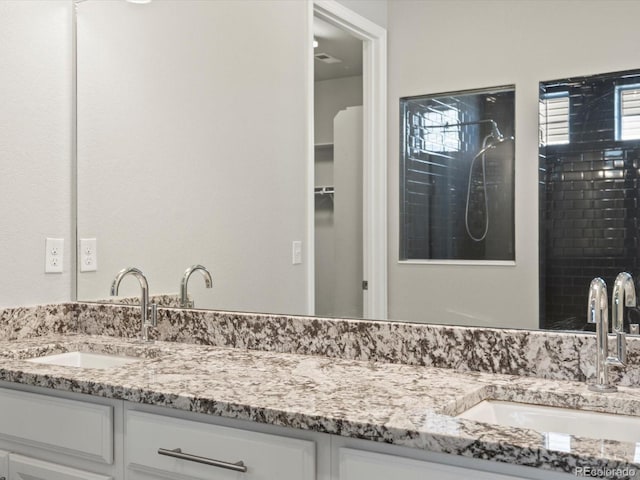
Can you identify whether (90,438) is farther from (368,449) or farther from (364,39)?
(364,39)

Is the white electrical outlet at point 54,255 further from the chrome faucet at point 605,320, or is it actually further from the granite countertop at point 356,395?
the chrome faucet at point 605,320

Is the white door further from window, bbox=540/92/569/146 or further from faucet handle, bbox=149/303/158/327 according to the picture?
window, bbox=540/92/569/146

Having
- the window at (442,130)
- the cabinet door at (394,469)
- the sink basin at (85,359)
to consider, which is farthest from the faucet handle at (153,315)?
the cabinet door at (394,469)

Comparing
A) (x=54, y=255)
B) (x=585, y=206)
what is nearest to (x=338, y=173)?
(x=585, y=206)

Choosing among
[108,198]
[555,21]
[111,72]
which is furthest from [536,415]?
[111,72]

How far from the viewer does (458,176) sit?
1.74m

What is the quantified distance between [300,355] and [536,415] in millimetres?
731

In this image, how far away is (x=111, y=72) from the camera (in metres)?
2.47

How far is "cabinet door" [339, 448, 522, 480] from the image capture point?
3.79ft

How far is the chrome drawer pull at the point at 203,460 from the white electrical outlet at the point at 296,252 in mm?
749

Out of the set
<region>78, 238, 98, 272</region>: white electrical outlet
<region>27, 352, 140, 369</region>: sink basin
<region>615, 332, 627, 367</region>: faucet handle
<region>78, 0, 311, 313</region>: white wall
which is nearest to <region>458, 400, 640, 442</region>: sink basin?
<region>615, 332, 627, 367</region>: faucet handle

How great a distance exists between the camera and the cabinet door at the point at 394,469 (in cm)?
115

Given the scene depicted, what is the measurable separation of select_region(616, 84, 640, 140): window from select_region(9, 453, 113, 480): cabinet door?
4.66 ft

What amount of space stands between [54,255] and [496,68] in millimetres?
1639
